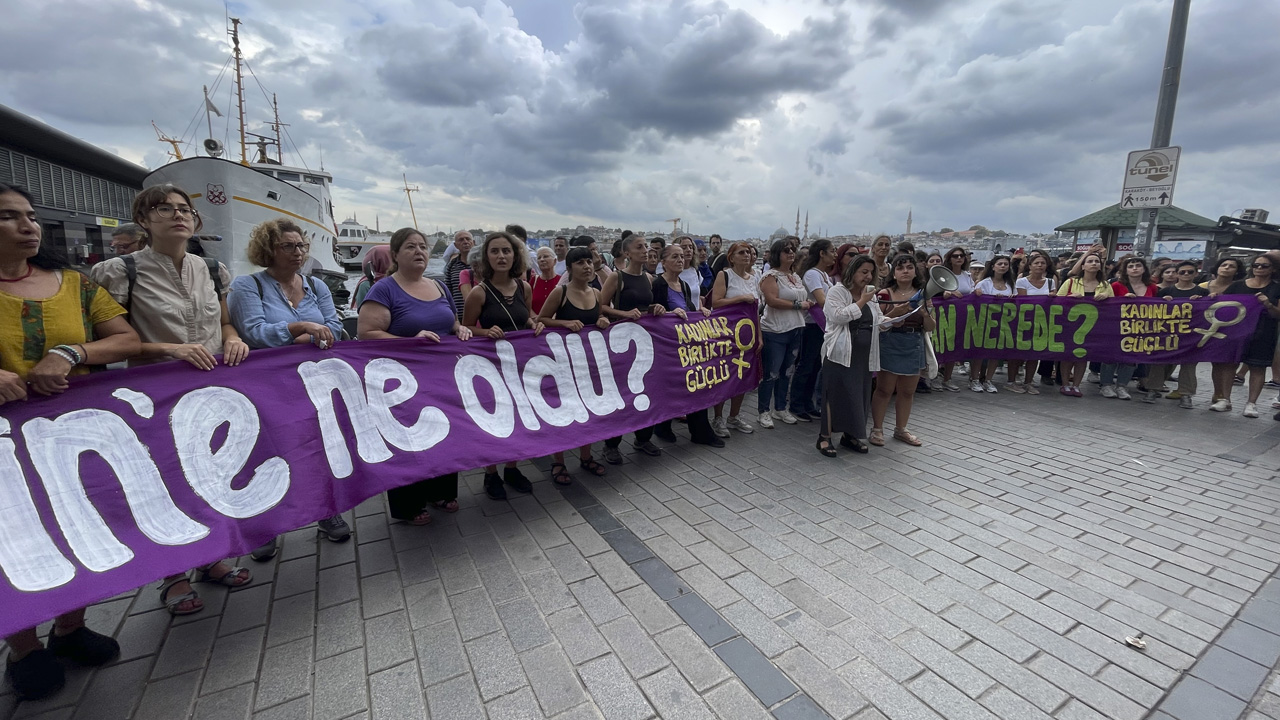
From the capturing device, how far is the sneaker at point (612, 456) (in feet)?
15.2

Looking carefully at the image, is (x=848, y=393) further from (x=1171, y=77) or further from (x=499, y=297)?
(x=1171, y=77)

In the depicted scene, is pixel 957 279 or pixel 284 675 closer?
→ pixel 284 675

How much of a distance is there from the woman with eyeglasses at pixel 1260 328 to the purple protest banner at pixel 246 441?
7653 millimetres

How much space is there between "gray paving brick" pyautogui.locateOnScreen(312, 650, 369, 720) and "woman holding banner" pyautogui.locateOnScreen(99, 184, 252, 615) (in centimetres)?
101

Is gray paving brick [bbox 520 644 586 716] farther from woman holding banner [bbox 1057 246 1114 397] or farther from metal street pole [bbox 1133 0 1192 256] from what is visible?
metal street pole [bbox 1133 0 1192 256]

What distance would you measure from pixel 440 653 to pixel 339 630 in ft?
1.94

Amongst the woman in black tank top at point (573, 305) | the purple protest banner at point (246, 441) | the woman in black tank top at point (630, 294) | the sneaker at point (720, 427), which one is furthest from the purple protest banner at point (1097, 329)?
the purple protest banner at point (246, 441)

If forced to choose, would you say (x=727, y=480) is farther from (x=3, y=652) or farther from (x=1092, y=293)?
(x=1092, y=293)

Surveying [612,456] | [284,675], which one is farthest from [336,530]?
[612,456]

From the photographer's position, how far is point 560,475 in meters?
4.23

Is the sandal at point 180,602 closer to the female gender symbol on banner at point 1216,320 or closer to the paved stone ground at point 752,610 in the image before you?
the paved stone ground at point 752,610

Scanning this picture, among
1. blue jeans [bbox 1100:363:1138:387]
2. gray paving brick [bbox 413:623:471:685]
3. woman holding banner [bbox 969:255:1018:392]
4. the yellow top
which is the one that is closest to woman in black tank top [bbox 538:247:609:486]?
gray paving brick [bbox 413:623:471:685]

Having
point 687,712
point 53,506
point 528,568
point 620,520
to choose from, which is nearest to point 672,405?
point 620,520

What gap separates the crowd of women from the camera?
2201mm
